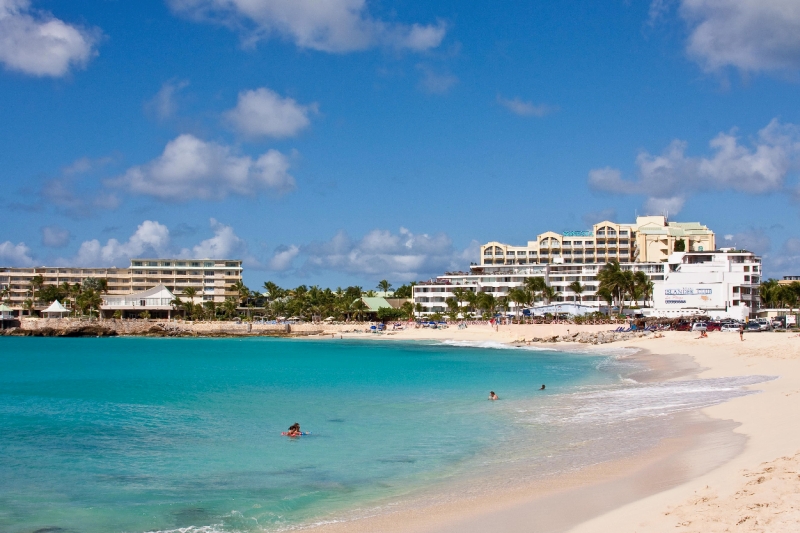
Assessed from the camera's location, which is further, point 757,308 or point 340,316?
point 340,316

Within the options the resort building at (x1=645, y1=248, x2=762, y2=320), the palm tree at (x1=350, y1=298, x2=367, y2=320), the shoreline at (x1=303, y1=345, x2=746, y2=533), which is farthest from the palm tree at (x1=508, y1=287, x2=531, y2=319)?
the shoreline at (x1=303, y1=345, x2=746, y2=533)

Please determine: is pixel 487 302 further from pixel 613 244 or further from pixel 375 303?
pixel 613 244

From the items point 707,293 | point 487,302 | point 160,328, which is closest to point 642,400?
point 707,293

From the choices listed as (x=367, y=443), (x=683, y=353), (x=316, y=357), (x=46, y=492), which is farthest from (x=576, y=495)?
(x=316, y=357)

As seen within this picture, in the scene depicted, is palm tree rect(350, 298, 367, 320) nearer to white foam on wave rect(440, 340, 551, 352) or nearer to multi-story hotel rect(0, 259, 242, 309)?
multi-story hotel rect(0, 259, 242, 309)

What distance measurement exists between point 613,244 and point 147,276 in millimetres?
96678

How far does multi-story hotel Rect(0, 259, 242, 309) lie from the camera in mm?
152875

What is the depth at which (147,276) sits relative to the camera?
15338 cm

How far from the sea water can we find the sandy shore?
130 centimetres

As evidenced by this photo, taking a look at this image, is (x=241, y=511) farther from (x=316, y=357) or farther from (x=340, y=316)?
(x=340, y=316)

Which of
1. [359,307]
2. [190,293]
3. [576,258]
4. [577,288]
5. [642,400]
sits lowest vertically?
[642,400]

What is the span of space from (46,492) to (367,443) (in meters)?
8.86

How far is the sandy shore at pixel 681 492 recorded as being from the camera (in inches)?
422

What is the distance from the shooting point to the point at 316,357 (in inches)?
2830
